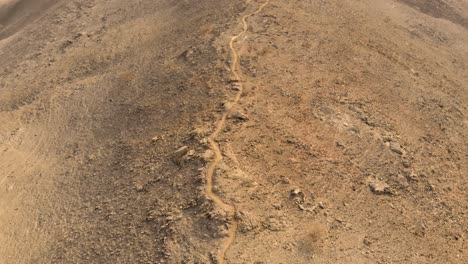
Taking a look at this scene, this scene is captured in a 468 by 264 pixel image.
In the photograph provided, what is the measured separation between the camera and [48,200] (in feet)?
A: 30.2

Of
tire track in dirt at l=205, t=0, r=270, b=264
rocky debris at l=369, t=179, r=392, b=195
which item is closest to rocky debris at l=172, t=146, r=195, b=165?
tire track in dirt at l=205, t=0, r=270, b=264

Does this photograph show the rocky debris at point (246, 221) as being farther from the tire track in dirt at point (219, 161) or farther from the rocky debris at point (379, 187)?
the rocky debris at point (379, 187)

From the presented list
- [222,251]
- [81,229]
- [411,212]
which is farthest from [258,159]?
[81,229]

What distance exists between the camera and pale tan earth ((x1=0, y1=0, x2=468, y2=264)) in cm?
739

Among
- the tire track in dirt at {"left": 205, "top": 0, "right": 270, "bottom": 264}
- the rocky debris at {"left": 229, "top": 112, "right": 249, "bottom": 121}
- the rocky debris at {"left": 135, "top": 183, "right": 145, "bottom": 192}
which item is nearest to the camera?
the tire track in dirt at {"left": 205, "top": 0, "right": 270, "bottom": 264}

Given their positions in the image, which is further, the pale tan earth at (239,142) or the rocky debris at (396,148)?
the rocky debris at (396,148)

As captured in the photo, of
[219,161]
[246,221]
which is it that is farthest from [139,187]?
[246,221]

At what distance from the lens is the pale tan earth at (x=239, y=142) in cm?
739

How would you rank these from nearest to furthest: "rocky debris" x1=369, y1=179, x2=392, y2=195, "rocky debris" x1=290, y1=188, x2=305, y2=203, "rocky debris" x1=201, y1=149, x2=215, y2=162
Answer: "rocky debris" x1=290, y1=188, x2=305, y2=203
"rocky debris" x1=201, y1=149, x2=215, y2=162
"rocky debris" x1=369, y1=179, x2=392, y2=195

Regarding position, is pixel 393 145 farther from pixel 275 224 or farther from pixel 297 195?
pixel 275 224

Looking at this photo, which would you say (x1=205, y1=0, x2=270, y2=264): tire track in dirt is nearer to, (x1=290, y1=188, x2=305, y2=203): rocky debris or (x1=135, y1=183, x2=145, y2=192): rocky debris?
(x1=290, y1=188, x2=305, y2=203): rocky debris

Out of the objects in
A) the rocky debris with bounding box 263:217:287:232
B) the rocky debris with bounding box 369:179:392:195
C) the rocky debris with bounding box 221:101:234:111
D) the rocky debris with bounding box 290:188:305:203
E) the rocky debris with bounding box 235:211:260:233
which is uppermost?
the rocky debris with bounding box 221:101:234:111

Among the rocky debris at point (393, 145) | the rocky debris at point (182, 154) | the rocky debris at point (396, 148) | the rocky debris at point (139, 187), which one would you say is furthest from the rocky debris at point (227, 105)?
the rocky debris at point (396, 148)

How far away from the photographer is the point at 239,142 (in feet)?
27.8
